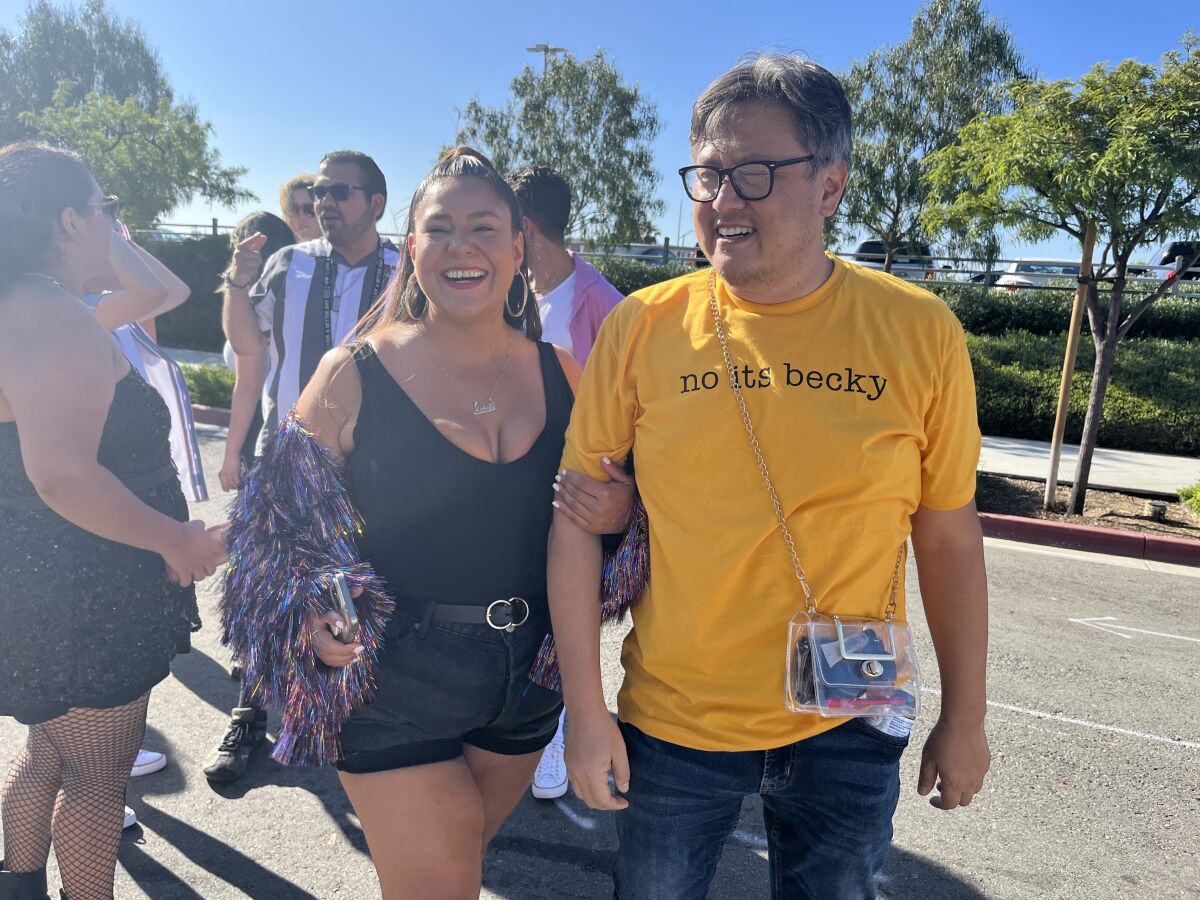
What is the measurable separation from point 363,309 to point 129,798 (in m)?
1.92

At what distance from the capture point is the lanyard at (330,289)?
319 cm

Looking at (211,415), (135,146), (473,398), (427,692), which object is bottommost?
(211,415)

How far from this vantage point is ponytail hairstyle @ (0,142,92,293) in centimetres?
192

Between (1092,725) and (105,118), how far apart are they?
2144 centimetres

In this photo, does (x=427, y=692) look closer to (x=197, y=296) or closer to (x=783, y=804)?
(x=783, y=804)

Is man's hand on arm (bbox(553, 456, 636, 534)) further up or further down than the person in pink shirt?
further down

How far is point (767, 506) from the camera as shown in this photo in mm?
1447

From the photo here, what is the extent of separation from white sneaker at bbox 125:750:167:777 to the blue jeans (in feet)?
7.63

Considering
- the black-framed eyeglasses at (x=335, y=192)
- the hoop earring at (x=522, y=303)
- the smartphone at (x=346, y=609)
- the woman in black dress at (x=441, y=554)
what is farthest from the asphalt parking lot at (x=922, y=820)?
the black-framed eyeglasses at (x=335, y=192)

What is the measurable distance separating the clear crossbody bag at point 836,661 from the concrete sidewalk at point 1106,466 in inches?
274

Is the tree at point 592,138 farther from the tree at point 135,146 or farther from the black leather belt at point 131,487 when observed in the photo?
the black leather belt at point 131,487

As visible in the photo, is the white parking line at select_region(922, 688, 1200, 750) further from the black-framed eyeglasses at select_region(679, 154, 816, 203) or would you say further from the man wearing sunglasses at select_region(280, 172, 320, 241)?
the man wearing sunglasses at select_region(280, 172, 320, 241)

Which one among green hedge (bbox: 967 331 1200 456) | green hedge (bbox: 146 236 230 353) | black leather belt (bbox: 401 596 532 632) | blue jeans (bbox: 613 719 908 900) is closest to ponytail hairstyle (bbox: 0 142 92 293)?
black leather belt (bbox: 401 596 532 632)

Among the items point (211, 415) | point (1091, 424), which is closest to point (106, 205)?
point (1091, 424)
